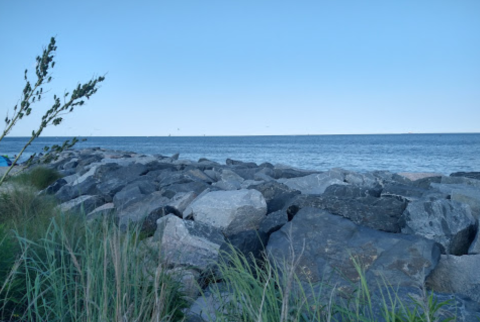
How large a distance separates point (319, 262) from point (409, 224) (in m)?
1.30

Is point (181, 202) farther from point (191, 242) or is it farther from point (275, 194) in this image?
point (191, 242)

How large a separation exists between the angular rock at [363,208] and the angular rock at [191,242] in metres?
0.96

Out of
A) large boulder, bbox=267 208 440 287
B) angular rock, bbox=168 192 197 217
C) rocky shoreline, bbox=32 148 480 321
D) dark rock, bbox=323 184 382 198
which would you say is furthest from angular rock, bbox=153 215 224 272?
dark rock, bbox=323 184 382 198

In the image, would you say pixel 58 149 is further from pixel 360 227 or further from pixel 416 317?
pixel 416 317

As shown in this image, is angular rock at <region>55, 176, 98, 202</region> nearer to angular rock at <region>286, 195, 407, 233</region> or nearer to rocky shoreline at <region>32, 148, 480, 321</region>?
rocky shoreline at <region>32, 148, 480, 321</region>

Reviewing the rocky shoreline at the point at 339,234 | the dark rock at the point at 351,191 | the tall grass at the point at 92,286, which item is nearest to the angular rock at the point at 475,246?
the rocky shoreline at the point at 339,234

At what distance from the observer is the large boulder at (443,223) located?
179 inches

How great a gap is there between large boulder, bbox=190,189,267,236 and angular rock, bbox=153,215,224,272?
0.32 m

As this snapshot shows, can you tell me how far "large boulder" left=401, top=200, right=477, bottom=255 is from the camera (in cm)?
456

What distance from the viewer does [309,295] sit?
2877 millimetres

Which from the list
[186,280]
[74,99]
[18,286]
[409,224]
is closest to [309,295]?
[186,280]

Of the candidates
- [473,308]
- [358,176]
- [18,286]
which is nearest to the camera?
[473,308]

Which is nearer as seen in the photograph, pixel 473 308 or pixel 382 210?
pixel 473 308

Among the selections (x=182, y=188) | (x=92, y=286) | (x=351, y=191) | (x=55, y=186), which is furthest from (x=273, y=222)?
(x=55, y=186)
